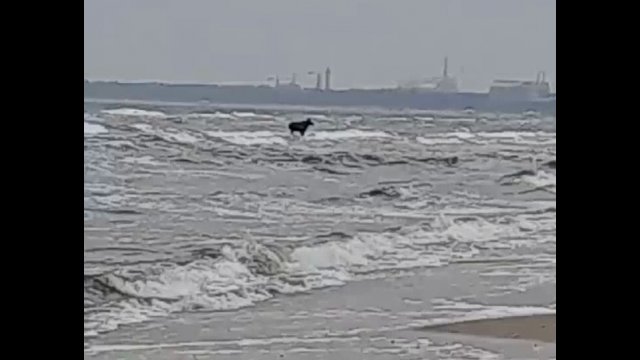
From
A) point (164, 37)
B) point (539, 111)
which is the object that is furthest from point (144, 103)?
point (539, 111)

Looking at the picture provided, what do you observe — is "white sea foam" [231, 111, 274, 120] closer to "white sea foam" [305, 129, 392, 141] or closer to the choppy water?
the choppy water

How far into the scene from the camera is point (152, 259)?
1977mm

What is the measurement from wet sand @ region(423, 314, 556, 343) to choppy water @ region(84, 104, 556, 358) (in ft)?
0.23

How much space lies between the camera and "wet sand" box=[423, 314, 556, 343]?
1686 millimetres

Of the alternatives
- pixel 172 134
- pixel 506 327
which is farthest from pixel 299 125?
pixel 506 327

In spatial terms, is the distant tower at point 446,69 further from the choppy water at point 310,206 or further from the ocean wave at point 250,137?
the ocean wave at point 250,137

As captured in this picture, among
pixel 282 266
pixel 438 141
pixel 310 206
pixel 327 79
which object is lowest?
pixel 282 266

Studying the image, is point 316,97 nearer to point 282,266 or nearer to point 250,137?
point 250,137

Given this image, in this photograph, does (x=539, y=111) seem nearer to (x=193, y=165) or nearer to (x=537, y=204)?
(x=537, y=204)

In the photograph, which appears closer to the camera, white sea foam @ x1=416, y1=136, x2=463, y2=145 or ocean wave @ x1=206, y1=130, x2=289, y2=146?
ocean wave @ x1=206, y1=130, x2=289, y2=146

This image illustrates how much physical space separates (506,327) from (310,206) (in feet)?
1.55

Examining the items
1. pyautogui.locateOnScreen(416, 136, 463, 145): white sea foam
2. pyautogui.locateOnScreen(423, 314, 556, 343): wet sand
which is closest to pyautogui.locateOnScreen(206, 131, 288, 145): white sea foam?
pyautogui.locateOnScreen(416, 136, 463, 145): white sea foam

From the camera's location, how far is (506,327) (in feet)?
6.33

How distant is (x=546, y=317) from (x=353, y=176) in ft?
1.99
